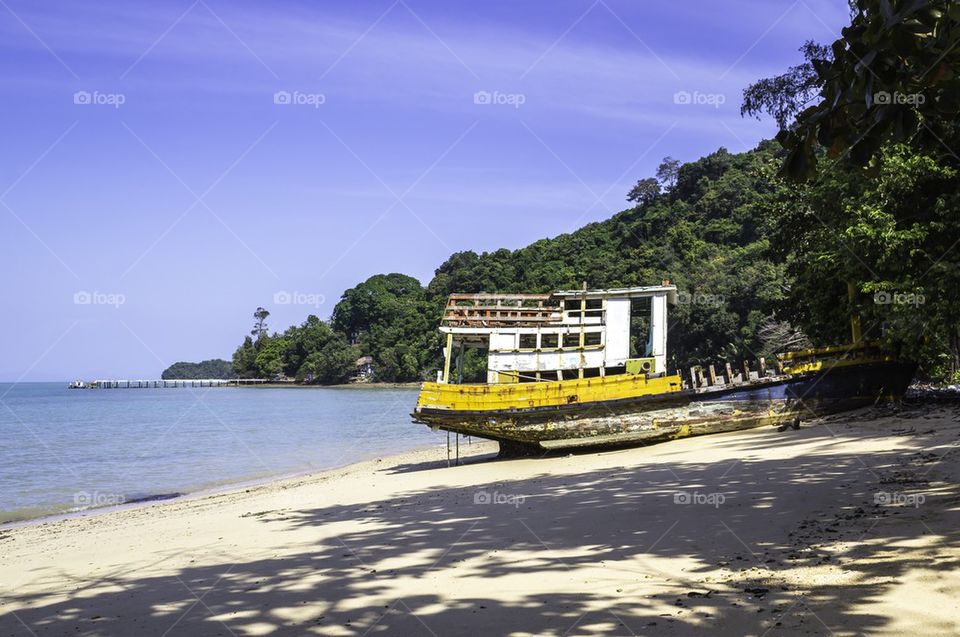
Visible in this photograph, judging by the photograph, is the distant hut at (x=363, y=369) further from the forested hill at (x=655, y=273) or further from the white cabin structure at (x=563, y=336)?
the white cabin structure at (x=563, y=336)

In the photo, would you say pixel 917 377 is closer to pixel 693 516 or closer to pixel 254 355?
pixel 693 516

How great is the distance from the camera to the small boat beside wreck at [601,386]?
19.5 meters

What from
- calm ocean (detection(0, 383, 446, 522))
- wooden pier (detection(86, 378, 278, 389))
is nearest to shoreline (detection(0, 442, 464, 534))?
calm ocean (detection(0, 383, 446, 522))

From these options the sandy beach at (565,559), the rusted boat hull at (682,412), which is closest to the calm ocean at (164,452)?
the rusted boat hull at (682,412)

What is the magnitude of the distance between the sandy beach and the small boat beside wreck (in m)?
6.01

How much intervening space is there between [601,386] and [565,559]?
12757mm

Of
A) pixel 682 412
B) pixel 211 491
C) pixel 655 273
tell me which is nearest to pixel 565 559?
pixel 682 412

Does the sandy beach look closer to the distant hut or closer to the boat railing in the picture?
the boat railing

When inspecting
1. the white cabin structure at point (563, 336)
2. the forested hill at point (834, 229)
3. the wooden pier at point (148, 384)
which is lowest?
the wooden pier at point (148, 384)

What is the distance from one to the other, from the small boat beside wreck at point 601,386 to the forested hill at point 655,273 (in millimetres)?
6823

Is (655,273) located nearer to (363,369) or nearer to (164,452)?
(164,452)

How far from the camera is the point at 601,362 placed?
19.9 meters

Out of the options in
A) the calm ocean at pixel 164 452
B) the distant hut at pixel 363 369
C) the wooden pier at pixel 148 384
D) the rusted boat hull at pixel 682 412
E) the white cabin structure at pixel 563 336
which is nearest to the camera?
the rusted boat hull at pixel 682 412

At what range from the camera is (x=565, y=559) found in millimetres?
7000
